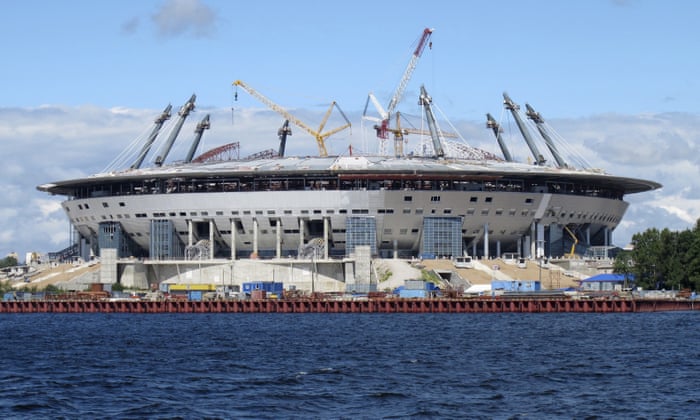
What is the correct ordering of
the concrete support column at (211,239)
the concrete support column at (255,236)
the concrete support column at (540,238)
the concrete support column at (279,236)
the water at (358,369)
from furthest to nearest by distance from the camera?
the concrete support column at (540,238), the concrete support column at (211,239), the concrete support column at (255,236), the concrete support column at (279,236), the water at (358,369)

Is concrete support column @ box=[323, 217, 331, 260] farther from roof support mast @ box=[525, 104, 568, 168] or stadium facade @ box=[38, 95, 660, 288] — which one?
roof support mast @ box=[525, 104, 568, 168]

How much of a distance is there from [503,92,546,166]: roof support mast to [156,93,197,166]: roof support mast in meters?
48.5

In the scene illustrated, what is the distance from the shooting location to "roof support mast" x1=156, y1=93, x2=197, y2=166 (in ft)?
617

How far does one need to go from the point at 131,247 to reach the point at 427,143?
1960 inches

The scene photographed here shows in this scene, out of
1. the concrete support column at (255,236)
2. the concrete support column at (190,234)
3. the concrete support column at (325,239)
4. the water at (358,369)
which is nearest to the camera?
the water at (358,369)

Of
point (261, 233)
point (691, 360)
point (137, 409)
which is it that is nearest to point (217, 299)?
point (261, 233)

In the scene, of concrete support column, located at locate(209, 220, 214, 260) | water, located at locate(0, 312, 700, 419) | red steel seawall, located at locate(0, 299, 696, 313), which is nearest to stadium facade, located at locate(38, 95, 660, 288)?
concrete support column, located at locate(209, 220, 214, 260)

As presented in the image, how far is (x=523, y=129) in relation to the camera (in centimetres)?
19075

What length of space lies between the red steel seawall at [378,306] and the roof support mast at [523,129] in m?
57.3

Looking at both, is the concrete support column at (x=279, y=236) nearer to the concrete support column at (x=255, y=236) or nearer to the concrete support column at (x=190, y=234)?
the concrete support column at (x=255, y=236)

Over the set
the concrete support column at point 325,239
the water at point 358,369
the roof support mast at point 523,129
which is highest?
the roof support mast at point 523,129

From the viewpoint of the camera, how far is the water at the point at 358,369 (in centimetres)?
5609

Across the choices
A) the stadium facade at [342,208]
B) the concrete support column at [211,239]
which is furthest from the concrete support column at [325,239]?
the concrete support column at [211,239]

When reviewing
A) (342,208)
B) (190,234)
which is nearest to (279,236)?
(342,208)
